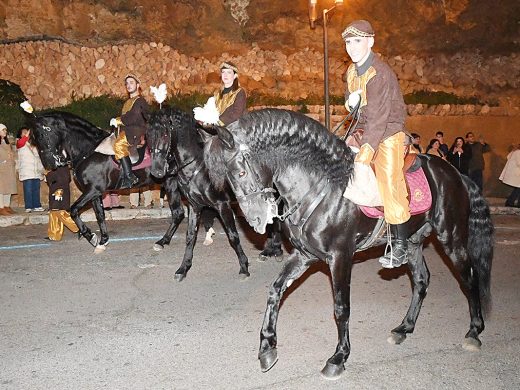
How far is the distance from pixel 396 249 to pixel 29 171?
34.3 ft

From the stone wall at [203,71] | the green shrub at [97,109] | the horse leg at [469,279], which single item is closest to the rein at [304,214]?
the horse leg at [469,279]

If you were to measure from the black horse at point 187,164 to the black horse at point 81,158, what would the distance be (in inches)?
88.6

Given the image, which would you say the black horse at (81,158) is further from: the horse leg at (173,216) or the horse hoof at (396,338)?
the horse hoof at (396,338)

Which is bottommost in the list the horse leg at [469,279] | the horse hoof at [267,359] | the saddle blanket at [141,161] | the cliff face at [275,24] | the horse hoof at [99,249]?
the horse hoof at [99,249]

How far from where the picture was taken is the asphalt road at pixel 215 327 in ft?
15.8

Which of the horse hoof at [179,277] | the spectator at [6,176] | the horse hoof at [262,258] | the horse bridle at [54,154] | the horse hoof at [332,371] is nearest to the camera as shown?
the horse hoof at [332,371]

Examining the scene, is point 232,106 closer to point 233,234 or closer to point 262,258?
point 233,234

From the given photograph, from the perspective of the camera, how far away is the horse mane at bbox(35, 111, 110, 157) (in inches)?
381

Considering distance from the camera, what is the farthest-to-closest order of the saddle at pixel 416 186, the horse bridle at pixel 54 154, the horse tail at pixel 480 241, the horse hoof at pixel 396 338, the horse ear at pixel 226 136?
the horse bridle at pixel 54 154 < the horse tail at pixel 480 241 < the horse hoof at pixel 396 338 < the saddle at pixel 416 186 < the horse ear at pixel 226 136

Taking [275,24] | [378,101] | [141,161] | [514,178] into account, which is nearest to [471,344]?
[378,101]

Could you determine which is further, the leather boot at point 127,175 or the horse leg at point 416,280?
the leather boot at point 127,175

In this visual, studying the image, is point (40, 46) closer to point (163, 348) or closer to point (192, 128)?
point (192, 128)

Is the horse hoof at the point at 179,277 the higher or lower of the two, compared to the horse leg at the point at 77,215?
lower

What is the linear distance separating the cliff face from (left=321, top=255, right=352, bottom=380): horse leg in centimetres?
1788
